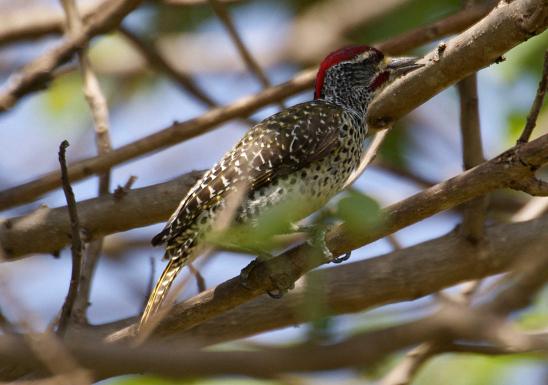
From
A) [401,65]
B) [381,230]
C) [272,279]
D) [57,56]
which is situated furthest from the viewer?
[57,56]

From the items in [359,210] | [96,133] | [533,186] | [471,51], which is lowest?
[359,210]

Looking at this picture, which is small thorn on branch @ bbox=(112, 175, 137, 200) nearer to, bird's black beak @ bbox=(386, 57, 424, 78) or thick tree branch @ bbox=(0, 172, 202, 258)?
thick tree branch @ bbox=(0, 172, 202, 258)

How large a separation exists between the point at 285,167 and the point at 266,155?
108 millimetres

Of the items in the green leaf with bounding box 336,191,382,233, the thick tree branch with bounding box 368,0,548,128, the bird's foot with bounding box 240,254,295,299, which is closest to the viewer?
the green leaf with bounding box 336,191,382,233

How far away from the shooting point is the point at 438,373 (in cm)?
486

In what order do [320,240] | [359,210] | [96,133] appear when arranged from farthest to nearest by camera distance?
[96,133], [320,240], [359,210]

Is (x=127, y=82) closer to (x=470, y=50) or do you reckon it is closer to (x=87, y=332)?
(x=87, y=332)

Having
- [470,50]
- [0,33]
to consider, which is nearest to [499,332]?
[470,50]

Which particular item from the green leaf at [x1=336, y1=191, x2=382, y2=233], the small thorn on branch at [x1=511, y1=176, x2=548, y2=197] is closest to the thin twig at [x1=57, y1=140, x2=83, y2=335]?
the green leaf at [x1=336, y1=191, x2=382, y2=233]

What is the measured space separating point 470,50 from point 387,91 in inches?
33.3

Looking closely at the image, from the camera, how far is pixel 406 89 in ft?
14.9

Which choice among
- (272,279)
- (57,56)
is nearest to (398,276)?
(272,279)

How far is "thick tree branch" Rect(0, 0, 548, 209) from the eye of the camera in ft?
12.5

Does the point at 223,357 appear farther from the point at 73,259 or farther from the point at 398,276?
the point at 398,276
